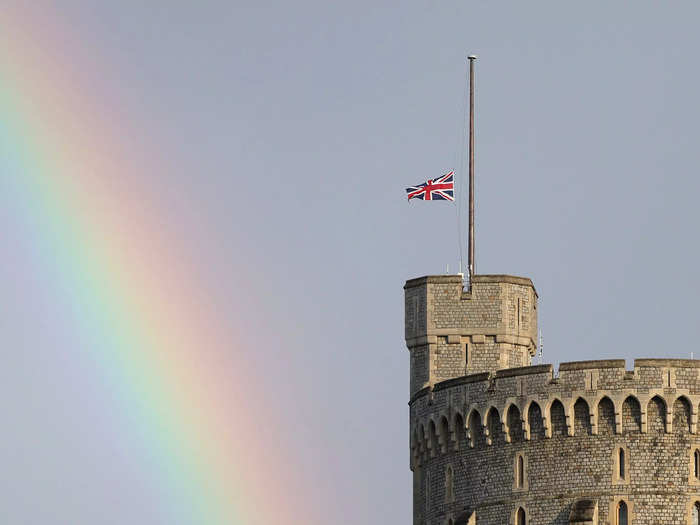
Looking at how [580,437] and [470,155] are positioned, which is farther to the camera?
[470,155]

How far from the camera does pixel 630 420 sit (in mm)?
112750

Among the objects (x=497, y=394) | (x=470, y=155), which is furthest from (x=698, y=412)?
(x=470, y=155)

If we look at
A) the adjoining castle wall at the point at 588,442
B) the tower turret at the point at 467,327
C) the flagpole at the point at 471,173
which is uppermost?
the flagpole at the point at 471,173

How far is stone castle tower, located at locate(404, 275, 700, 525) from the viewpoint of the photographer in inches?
4419

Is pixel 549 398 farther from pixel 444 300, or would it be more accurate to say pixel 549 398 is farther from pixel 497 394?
pixel 444 300

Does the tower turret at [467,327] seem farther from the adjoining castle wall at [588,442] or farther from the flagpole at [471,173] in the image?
the adjoining castle wall at [588,442]

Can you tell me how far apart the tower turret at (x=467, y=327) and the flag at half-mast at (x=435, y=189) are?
5330 mm

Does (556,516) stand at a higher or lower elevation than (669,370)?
lower

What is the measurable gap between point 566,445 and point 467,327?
11.8 metres

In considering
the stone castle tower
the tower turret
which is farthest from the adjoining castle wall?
the tower turret

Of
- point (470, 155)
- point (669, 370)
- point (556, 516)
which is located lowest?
point (556, 516)

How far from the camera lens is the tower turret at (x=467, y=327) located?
123 metres

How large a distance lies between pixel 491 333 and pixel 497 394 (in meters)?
7.20

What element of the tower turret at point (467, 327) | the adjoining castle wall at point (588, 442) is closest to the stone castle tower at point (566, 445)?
the adjoining castle wall at point (588, 442)
